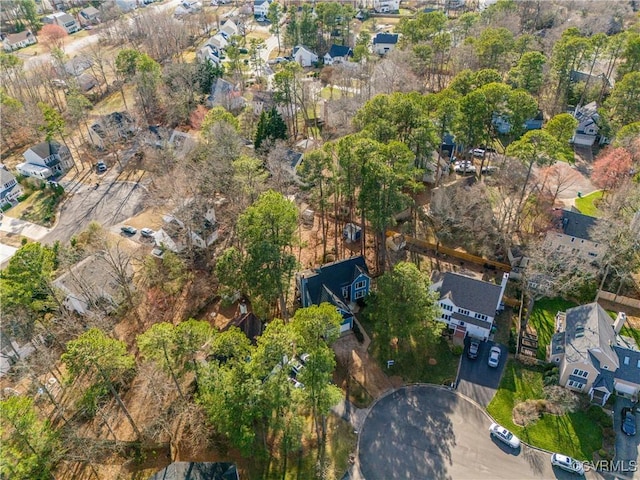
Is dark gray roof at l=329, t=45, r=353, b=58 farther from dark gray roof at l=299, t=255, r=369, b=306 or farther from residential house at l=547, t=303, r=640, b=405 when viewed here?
residential house at l=547, t=303, r=640, b=405

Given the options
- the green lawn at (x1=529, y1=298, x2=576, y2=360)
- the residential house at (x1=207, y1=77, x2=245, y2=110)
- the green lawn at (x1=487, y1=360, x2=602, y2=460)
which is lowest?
the green lawn at (x1=487, y1=360, x2=602, y2=460)

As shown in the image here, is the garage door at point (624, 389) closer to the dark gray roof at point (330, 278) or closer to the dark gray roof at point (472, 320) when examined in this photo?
the dark gray roof at point (472, 320)

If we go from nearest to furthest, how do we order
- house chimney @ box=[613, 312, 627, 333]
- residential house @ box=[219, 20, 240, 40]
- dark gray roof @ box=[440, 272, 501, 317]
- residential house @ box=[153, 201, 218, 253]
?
house chimney @ box=[613, 312, 627, 333]
dark gray roof @ box=[440, 272, 501, 317]
residential house @ box=[153, 201, 218, 253]
residential house @ box=[219, 20, 240, 40]

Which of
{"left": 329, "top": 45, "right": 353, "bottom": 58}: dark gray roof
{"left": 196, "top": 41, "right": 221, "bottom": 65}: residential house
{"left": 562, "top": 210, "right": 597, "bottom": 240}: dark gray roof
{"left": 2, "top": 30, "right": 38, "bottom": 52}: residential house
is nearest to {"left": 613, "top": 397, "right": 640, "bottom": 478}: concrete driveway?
{"left": 562, "top": 210, "right": 597, "bottom": 240}: dark gray roof

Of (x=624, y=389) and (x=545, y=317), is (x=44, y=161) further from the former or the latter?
(x=624, y=389)

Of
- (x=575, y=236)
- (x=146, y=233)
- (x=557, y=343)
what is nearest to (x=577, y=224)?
(x=575, y=236)

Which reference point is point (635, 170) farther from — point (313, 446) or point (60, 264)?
point (60, 264)
